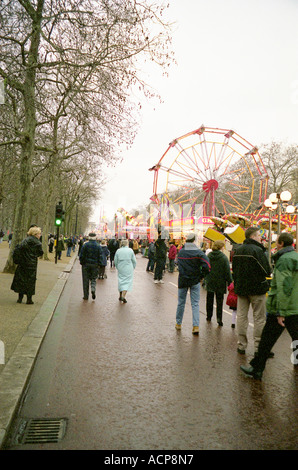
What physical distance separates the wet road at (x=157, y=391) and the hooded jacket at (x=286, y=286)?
2.89 ft

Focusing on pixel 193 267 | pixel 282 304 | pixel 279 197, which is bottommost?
pixel 282 304

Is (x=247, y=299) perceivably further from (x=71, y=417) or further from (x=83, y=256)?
(x=83, y=256)

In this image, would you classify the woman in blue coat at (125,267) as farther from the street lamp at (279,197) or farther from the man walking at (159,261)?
the street lamp at (279,197)

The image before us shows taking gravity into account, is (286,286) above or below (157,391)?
above

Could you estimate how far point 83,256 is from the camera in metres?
11.5

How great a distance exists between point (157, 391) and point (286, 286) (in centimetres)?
181

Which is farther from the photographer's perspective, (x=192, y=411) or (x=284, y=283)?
(x=284, y=283)

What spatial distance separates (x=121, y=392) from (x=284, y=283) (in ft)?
6.98

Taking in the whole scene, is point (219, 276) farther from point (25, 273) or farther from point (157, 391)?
point (157, 391)

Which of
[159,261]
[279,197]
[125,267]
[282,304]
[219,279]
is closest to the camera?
[282,304]

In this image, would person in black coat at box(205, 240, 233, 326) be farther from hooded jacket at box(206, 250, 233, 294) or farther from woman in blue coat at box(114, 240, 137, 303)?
woman in blue coat at box(114, 240, 137, 303)

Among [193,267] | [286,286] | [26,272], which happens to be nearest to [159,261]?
[26,272]

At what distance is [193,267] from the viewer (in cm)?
781

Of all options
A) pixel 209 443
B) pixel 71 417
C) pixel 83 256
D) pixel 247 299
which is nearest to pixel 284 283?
pixel 247 299
